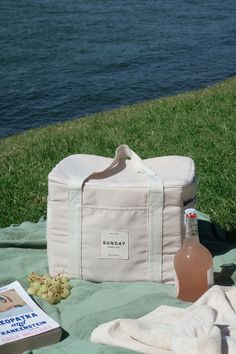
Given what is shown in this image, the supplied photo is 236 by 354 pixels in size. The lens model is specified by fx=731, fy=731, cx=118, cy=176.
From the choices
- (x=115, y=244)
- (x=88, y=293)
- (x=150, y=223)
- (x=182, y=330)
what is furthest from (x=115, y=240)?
(x=182, y=330)

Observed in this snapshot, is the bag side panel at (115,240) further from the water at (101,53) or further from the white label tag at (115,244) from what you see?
the water at (101,53)

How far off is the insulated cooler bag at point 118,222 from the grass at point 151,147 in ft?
3.95

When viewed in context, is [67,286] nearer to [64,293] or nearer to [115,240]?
[64,293]

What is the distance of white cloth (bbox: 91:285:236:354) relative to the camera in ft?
9.44

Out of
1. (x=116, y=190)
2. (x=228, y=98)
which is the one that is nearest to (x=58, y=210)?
(x=116, y=190)

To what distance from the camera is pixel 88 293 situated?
3.73m

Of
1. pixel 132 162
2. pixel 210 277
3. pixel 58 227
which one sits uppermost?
pixel 132 162

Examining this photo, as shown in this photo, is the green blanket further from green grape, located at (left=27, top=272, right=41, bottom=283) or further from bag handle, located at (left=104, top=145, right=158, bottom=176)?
bag handle, located at (left=104, top=145, right=158, bottom=176)

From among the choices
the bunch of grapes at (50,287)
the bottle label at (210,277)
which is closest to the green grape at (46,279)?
the bunch of grapes at (50,287)

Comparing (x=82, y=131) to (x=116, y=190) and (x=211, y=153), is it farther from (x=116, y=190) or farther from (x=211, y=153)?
(x=116, y=190)

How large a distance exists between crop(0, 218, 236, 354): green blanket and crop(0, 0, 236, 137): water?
7765mm

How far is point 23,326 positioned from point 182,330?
753mm

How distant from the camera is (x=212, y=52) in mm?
17797

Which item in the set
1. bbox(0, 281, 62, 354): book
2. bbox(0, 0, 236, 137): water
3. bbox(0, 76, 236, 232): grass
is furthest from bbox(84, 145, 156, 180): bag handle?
bbox(0, 0, 236, 137): water
